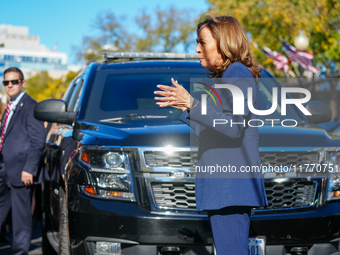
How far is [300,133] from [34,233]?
4.85 meters

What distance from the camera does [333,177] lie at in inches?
136

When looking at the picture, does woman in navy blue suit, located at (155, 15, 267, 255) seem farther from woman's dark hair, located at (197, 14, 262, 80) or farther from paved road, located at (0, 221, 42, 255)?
paved road, located at (0, 221, 42, 255)

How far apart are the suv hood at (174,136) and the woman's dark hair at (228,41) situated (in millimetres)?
907

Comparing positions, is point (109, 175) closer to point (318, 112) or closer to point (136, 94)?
point (136, 94)

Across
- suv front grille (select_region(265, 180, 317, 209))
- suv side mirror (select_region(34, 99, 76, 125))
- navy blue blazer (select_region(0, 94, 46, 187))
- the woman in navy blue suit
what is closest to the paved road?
navy blue blazer (select_region(0, 94, 46, 187))

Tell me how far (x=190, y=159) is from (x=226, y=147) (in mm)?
928

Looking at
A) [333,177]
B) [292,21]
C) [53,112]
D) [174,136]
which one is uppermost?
[292,21]

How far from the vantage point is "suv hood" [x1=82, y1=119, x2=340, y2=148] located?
333 cm

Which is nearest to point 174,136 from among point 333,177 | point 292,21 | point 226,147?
point 226,147

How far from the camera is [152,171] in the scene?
10.7ft

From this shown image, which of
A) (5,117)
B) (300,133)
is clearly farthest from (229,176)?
(5,117)

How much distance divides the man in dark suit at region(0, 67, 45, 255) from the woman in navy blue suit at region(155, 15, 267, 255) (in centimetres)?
298

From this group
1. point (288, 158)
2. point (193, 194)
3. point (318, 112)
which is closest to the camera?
point (193, 194)

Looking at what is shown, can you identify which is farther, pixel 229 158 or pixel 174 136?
pixel 174 136
